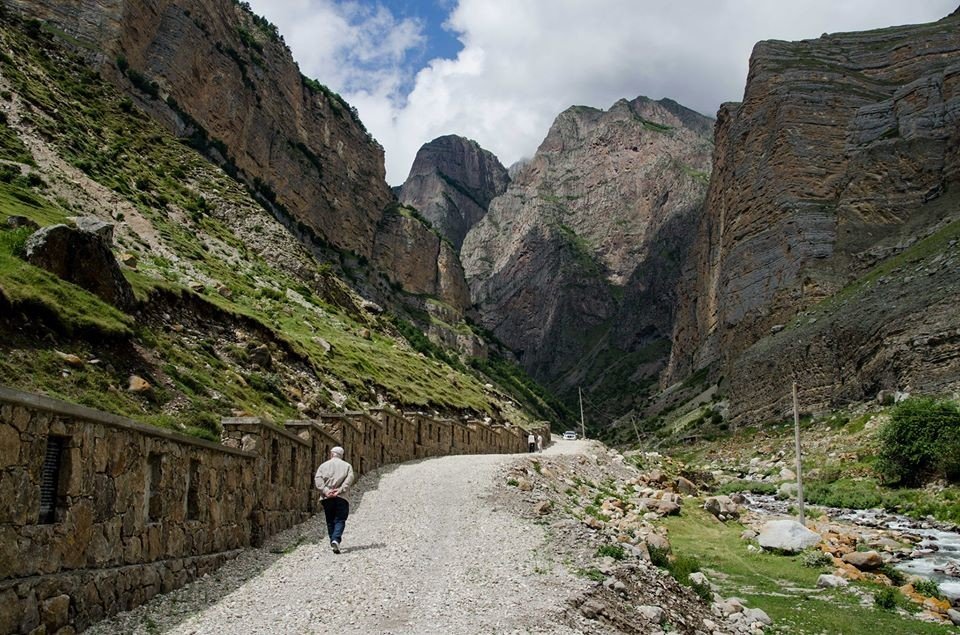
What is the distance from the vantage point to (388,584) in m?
9.92

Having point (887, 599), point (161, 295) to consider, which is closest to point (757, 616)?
point (887, 599)


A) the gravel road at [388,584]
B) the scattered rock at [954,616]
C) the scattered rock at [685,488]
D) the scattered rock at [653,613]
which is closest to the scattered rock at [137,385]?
the gravel road at [388,584]

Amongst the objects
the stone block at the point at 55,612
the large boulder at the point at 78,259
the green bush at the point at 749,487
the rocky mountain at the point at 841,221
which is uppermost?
the rocky mountain at the point at 841,221

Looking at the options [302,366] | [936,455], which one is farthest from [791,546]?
[302,366]

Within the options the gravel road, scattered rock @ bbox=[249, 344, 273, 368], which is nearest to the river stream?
the gravel road

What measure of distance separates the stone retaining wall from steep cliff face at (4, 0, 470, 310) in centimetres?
5653

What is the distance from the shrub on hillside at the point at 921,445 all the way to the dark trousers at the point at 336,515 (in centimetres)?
2756

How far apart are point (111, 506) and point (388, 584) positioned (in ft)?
12.4

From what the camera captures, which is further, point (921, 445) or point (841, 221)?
point (841, 221)

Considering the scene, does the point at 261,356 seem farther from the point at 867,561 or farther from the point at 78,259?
the point at 867,561

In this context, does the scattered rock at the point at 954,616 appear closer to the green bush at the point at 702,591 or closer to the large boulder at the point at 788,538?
the large boulder at the point at 788,538

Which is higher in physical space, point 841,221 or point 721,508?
point 841,221

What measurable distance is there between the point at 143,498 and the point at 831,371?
4941 centimetres

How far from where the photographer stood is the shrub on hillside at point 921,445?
29750mm
